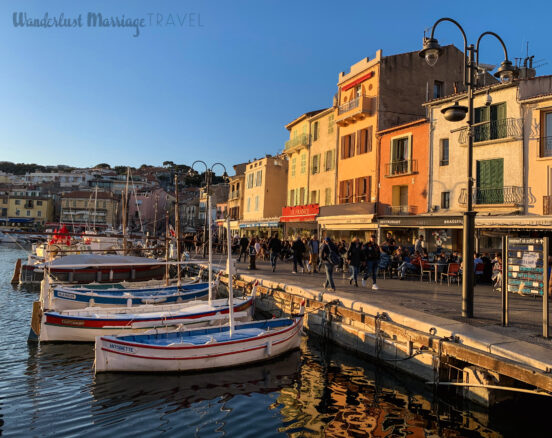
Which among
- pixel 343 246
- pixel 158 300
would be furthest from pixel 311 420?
pixel 343 246

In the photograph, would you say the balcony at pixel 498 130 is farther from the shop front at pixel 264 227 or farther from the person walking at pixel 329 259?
the shop front at pixel 264 227

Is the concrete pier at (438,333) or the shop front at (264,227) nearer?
the concrete pier at (438,333)

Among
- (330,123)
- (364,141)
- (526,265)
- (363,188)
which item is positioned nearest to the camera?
(526,265)

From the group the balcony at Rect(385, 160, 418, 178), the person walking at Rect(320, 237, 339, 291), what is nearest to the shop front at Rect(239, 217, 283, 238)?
the balcony at Rect(385, 160, 418, 178)

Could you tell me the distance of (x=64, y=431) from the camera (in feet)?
24.0

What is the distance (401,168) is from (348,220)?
480 centimetres

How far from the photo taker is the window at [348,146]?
32156 mm

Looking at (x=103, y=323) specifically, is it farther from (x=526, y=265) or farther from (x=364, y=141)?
(x=364, y=141)

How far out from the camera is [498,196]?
2138 centimetres

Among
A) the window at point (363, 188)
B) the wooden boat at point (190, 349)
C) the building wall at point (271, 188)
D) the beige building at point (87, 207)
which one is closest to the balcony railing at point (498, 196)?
the window at point (363, 188)

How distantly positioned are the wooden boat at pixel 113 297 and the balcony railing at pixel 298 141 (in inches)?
901

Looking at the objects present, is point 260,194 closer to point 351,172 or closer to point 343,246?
point 351,172

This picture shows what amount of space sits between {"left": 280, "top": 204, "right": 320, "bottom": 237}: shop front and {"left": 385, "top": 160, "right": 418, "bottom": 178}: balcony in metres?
7.12

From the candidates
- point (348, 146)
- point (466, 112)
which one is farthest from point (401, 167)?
point (466, 112)
